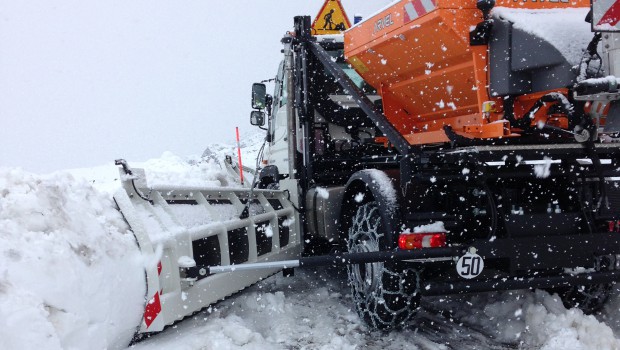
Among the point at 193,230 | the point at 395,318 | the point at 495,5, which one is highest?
the point at 495,5

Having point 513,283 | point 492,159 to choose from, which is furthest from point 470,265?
point 492,159

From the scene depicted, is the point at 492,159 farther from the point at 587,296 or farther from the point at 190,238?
the point at 190,238

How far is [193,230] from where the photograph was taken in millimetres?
3525

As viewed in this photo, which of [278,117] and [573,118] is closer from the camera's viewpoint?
[573,118]

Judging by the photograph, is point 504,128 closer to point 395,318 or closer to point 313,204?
point 395,318

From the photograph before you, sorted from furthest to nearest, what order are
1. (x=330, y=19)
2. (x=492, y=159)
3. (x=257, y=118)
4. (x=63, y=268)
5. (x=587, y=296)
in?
(x=330, y=19)
(x=257, y=118)
(x=587, y=296)
(x=492, y=159)
(x=63, y=268)

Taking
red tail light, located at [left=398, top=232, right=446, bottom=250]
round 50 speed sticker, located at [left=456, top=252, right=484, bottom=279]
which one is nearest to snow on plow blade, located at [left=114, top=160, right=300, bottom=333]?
red tail light, located at [left=398, top=232, right=446, bottom=250]

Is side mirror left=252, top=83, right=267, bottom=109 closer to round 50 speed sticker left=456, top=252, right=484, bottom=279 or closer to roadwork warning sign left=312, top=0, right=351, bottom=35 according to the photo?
roadwork warning sign left=312, top=0, right=351, bottom=35

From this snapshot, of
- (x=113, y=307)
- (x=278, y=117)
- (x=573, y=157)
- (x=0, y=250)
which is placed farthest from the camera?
(x=278, y=117)

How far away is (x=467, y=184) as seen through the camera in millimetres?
3441

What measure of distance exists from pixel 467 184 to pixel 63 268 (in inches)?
99.2

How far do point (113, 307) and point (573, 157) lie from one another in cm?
294

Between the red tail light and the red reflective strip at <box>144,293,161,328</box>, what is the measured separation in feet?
5.03

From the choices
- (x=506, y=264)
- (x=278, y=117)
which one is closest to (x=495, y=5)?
(x=506, y=264)
